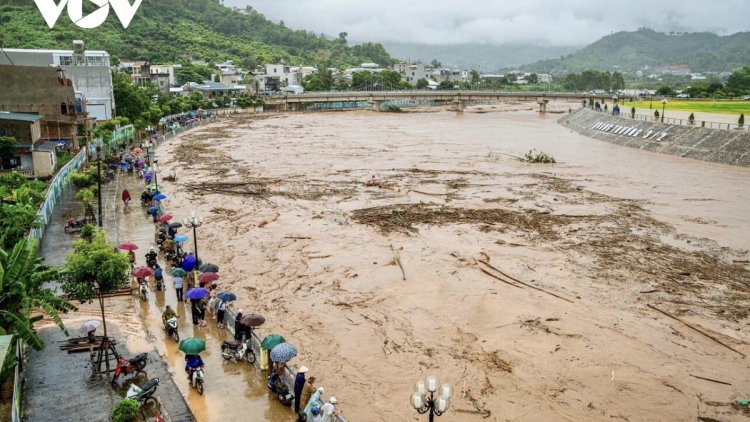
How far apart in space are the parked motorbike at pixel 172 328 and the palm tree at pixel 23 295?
2.53 meters

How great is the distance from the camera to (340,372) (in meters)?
15.1

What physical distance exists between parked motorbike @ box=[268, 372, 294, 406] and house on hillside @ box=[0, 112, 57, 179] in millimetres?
28752

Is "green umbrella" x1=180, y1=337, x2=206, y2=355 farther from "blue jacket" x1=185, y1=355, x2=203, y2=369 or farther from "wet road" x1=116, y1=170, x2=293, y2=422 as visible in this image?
"wet road" x1=116, y1=170, x2=293, y2=422

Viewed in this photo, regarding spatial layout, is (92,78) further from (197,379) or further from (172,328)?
(197,379)

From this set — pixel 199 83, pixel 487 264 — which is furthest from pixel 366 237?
pixel 199 83

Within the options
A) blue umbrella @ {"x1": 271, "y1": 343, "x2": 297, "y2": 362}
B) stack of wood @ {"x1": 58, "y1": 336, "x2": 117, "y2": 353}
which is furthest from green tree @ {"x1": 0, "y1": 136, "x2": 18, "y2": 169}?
blue umbrella @ {"x1": 271, "y1": 343, "x2": 297, "y2": 362}

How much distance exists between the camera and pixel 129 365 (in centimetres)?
1295

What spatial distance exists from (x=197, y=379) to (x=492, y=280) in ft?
40.6

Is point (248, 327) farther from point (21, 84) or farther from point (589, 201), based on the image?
point (21, 84)

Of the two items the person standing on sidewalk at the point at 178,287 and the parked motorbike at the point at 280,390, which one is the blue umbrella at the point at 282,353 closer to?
the parked motorbike at the point at 280,390

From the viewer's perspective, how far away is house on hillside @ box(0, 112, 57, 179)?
34812 millimetres

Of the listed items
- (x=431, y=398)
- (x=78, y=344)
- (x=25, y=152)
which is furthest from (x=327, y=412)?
(x=25, y=152)

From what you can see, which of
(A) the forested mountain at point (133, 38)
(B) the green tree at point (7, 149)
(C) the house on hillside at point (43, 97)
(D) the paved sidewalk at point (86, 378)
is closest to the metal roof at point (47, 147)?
(B) the green tree at point (7, 149)

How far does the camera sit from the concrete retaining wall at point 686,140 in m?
49.0
